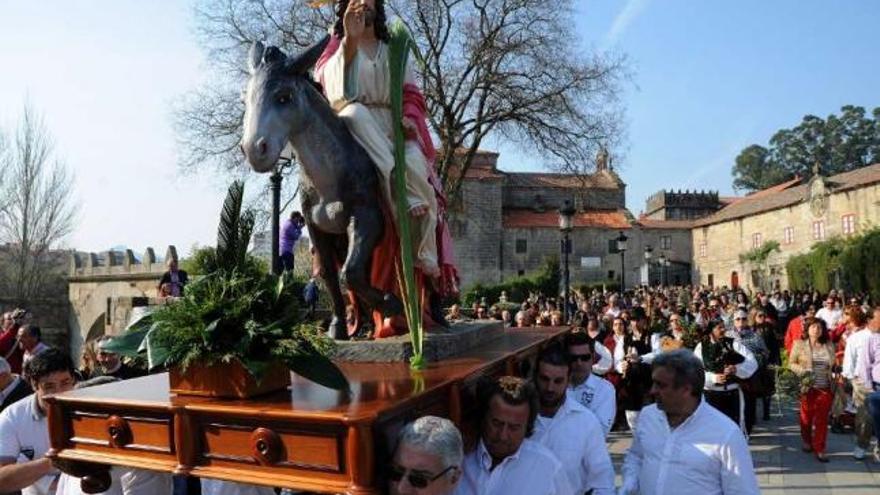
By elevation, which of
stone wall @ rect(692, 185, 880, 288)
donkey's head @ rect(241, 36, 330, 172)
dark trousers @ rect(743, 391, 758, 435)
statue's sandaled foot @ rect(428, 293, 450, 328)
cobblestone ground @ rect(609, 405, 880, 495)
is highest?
stone wall @ rect(692, 185, 880, 288)

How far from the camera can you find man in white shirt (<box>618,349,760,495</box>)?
3322 millimetres

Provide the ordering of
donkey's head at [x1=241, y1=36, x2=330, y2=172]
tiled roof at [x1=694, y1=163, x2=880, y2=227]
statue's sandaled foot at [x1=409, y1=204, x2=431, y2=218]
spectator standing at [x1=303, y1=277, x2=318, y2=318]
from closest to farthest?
1. spectator standing at [x1=303, y1=277, x2=318, y2=318]
2. donkey's head at [x1=241, y1=36, x2=330, y2=172]
3. statue's sandaled foot at [x1=409, y1=204, x2=431, y2=218]
4. tiled roof at [x1=694, y1=163, x2=880, y2=227]

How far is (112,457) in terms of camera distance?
2.27m

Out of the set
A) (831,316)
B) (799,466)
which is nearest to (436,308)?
(799,466)

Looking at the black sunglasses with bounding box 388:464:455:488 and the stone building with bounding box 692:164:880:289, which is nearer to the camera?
the black sunglasses with bounding box 388:464:455:488

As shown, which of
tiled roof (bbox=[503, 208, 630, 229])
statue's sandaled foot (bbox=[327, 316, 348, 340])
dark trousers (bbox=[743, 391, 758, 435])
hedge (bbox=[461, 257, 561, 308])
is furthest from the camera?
tiled roof (bbox=[503, 208, 630, 229])

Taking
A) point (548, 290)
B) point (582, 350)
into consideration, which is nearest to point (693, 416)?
point (582, 350)

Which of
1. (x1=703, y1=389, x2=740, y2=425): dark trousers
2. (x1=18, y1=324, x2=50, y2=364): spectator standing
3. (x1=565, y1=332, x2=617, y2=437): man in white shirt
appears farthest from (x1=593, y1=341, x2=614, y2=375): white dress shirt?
(x1=18, y1=324, x2=50, y2=364): spectator standing

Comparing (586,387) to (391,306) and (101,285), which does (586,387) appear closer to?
(391,306)

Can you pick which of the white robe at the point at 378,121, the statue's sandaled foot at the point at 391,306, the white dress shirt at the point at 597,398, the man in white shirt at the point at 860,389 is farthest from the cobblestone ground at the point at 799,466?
the white robe at the point at 378,121

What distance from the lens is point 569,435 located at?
3.49m

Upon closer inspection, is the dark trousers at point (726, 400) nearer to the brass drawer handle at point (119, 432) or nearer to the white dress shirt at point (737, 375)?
the white dress shirt at point (737, 375)

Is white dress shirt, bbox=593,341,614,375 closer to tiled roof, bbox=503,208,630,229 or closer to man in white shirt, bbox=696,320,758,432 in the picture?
man in white shirt, bbox=696,320,758,432

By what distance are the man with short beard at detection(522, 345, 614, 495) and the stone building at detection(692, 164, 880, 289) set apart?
43.9 m
